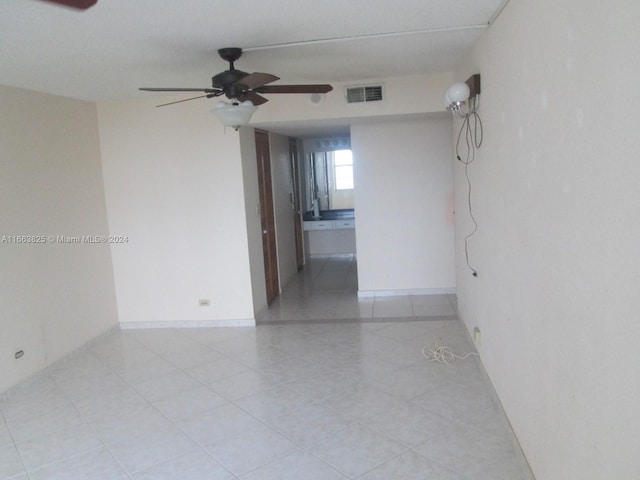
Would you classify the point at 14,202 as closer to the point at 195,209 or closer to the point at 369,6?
the point at 195,209

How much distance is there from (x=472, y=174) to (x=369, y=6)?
1734mm

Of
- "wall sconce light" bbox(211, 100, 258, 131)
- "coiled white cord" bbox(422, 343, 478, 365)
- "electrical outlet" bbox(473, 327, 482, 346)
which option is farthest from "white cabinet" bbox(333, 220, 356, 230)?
"wall sconce light" bbox(211, 100, 258, 131)

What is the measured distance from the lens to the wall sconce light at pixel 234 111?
3369 mm

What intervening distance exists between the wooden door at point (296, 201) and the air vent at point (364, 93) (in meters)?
2.93

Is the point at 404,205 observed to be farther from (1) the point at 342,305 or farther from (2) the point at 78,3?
(2) the point at 78,3

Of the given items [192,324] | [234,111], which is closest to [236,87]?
[234,111]

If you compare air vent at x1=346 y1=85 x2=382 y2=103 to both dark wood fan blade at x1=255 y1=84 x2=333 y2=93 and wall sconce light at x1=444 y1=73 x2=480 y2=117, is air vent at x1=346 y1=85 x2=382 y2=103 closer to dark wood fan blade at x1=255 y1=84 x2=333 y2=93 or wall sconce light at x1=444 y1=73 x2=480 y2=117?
wall sconce light at x1=444 y1=73 x2=480 y2=117

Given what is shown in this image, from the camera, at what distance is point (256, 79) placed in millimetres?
3061

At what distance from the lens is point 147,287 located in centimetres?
552

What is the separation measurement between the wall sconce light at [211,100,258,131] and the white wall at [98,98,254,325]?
1.71m

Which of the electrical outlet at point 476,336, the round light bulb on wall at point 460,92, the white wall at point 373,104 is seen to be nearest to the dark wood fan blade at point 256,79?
the round light bulb on wall at point 460,92

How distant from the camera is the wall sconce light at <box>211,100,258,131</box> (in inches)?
133

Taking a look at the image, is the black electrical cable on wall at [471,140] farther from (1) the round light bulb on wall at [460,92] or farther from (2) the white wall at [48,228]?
(2) the white wall at [48,228]

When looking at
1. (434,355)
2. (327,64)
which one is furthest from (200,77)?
(434,355)
